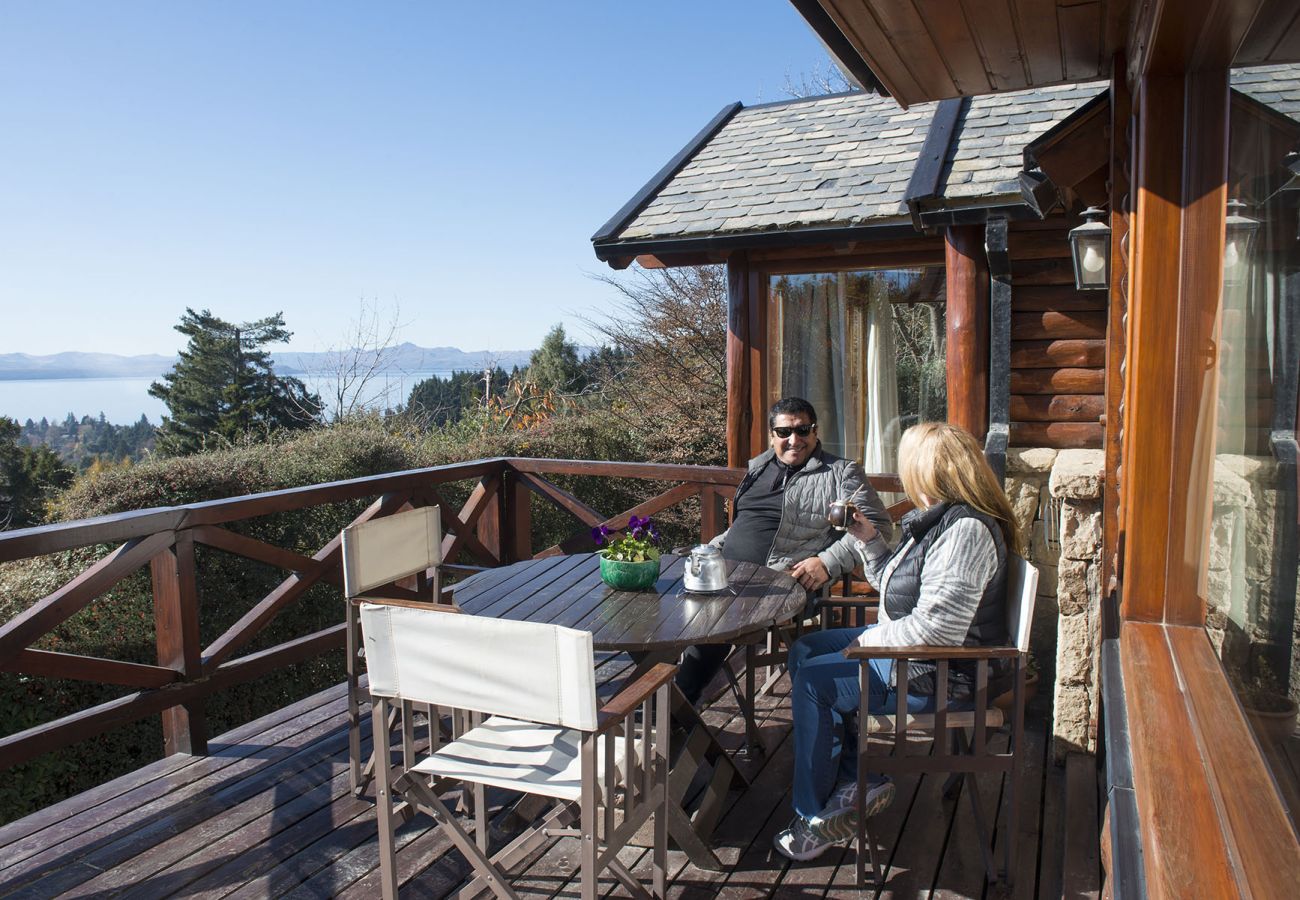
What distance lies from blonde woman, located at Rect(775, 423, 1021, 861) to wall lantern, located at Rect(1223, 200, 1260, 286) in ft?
2.87

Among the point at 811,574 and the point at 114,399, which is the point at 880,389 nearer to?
the point at 811,574

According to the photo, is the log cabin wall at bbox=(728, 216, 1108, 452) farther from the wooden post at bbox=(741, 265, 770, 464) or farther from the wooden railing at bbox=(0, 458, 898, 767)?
the wooden post at bbox=(741, 265, 770, 464)

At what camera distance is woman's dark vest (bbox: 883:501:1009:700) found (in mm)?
2340

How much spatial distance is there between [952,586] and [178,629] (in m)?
2.61

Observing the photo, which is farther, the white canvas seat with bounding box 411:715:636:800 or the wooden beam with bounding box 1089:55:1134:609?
the wooden beam with bounding box 1089:55:1134:609

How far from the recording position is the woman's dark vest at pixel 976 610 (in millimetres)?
2340

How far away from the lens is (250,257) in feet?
82.4

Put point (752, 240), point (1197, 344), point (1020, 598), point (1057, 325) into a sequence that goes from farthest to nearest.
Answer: point (752, 240) → point (1057, 325) → point (1020, 598) → point (1197, 344)

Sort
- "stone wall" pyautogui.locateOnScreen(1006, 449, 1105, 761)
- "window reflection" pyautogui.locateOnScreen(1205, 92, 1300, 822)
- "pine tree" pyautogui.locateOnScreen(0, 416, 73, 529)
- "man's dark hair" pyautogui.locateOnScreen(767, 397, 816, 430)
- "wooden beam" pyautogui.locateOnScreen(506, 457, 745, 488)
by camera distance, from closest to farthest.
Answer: "window reflection" pyautogui.locateOnScreen(1205, 92, 1300, 822)
"stone wall" pyautogui.locateOnScreen(1006, 449, 1105, 761)
"man's dark hair" pyautogui.locateOnScreen(767, 397, 816, 430)
"wooden beam" pyautogui.locateOnScreen(506, 457, 745, 488)
"pine tree" pyautogui.locateOnScreen(0, 416, 73, 529)

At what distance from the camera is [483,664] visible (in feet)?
5.78

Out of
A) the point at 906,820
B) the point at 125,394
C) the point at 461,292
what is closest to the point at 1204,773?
the point at 906,820

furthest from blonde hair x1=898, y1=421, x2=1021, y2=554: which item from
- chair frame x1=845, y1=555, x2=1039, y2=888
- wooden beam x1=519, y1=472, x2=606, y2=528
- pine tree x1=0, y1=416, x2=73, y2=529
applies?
pine tree x1=0, y1=416, x2=73, y2=529

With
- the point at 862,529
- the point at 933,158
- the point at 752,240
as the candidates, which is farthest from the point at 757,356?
the point at 862,529

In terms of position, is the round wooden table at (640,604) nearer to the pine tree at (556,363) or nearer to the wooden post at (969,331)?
the wooden post at (969,331)
